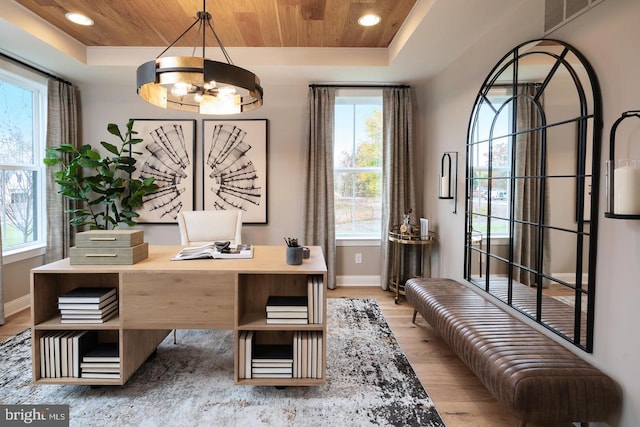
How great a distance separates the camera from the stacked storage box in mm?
2004

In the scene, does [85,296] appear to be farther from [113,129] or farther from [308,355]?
[113,129]

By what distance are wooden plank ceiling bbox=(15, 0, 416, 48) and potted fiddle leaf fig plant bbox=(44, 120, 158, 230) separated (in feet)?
3.55

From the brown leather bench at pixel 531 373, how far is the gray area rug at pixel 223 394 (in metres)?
0.41

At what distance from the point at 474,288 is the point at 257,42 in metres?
2.96

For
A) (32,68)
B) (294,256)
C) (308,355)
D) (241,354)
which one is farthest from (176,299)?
(32,68)

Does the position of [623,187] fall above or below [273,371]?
above

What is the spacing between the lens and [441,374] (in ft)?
7.79

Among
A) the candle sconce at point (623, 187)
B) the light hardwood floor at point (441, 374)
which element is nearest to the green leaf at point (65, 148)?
the light hardwood floor at point (441, 374)

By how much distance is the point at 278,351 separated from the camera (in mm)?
2146

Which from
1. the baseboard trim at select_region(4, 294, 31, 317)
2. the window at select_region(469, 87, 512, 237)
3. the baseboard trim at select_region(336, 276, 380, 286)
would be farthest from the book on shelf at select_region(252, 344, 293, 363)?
the baseboard trim at select_region(4, 294, 31, 317)

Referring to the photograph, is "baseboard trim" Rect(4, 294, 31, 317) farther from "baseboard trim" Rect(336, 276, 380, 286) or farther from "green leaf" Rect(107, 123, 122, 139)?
"baseboard trim" Rect(336, 276, 380, 286)

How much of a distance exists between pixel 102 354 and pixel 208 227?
1566 millimetres

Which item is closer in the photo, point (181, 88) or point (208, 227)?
point (181, 88)

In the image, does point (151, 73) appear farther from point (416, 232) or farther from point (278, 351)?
point (416, 232)
